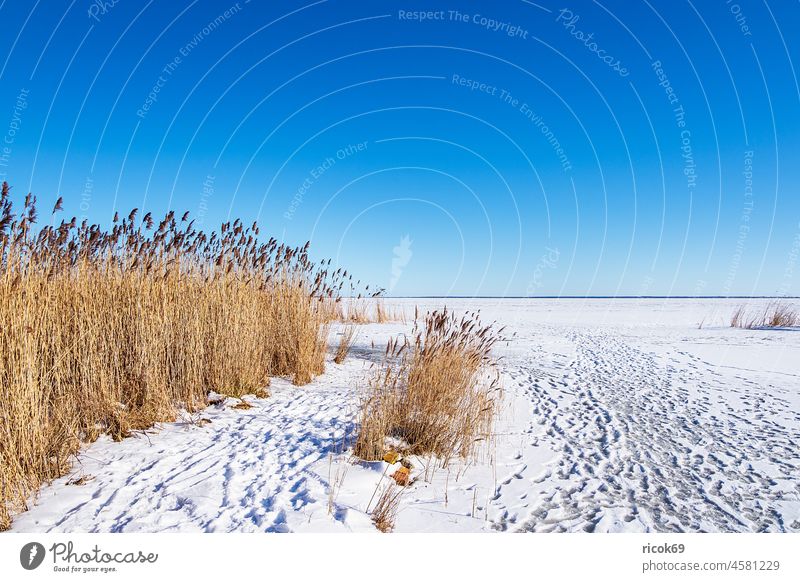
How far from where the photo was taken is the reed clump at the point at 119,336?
2895 mm

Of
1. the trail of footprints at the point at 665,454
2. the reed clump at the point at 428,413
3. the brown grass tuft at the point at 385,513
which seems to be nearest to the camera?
the brown grass tuft at the point at 385,513

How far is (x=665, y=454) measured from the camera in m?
4.13

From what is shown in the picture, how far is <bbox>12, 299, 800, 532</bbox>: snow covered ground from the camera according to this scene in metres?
2.67

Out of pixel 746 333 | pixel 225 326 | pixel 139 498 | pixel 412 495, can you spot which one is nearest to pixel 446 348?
pixel 412 495

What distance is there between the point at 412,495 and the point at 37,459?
102 inches

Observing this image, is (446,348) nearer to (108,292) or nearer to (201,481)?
(201,481)

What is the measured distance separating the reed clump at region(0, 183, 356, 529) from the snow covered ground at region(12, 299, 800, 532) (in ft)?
0.97

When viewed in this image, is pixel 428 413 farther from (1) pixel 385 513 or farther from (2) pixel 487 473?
(1) pixel 385 513

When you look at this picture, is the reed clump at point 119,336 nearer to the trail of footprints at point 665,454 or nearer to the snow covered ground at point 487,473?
the snow covered ground at point 487,473

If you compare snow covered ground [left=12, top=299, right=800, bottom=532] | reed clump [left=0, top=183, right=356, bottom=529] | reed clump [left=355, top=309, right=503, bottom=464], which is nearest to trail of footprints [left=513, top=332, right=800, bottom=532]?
snow covered ground [left=12, top=299, right=800, bottom=532]

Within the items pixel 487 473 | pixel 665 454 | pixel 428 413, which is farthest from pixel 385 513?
pixel 665 454

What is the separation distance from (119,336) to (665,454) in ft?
18.1

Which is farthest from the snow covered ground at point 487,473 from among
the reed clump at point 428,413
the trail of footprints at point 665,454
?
the reed clump at point 428,413

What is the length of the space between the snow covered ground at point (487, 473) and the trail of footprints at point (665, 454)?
2cm
